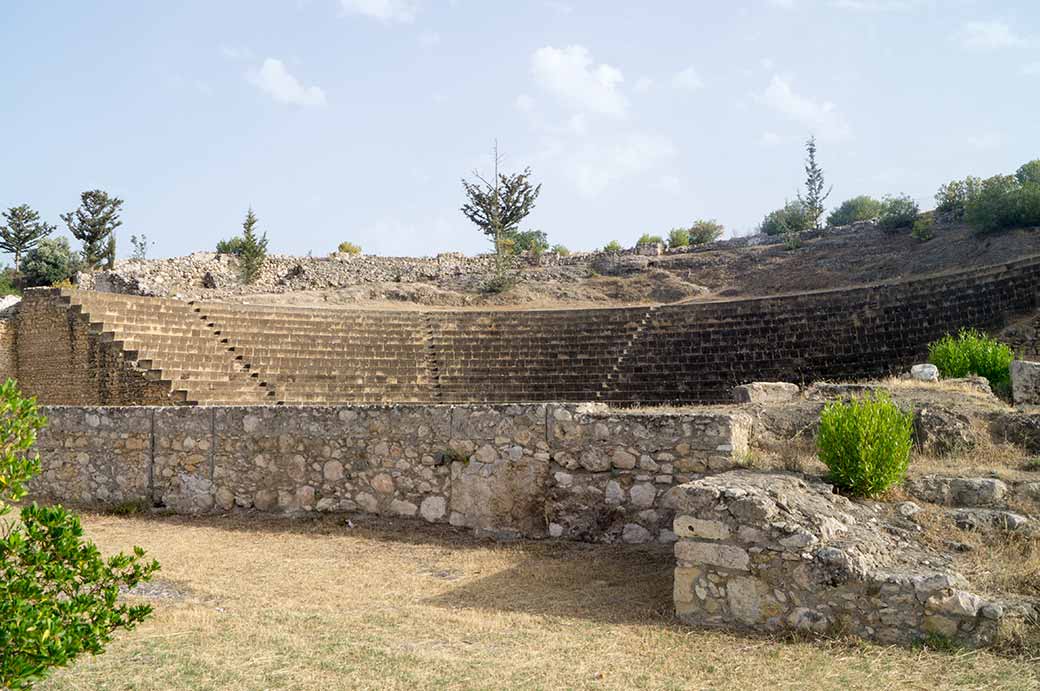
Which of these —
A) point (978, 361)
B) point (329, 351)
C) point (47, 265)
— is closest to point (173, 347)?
point (329, 351)

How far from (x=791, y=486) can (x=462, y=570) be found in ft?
8.22

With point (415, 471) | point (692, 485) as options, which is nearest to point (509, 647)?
point (692, 485)

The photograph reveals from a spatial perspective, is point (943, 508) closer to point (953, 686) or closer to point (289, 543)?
point (953, 686)

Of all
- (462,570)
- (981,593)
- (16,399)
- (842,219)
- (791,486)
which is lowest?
(462,570)

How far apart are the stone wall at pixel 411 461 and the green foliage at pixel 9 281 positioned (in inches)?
991

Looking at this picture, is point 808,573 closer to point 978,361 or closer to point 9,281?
point 978,361

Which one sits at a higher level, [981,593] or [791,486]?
[791,486]

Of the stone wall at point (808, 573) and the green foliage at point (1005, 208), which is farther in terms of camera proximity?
the green foliage at point (1005, 208)

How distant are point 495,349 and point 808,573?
16.0 metres

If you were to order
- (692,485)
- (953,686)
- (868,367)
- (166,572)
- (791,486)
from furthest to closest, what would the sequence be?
(868,367)
(166,572)
(791,486)
(692,485)
(953,686)

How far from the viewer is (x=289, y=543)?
6.80 m

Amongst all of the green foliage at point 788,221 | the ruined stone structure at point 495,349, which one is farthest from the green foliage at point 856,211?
the ruined stone structure at point 495,349

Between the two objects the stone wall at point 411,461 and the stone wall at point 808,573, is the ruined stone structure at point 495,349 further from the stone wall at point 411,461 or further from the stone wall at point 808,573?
the stone wall at point 808,573

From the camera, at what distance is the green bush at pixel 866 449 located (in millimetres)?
5422
